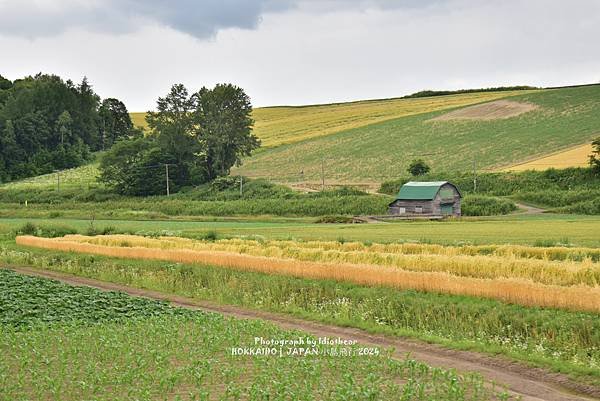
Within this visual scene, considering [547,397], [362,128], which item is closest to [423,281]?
[547,397]

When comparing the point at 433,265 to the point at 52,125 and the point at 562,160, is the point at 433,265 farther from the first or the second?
the point at 52,125

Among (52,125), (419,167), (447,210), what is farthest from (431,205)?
(52,125)

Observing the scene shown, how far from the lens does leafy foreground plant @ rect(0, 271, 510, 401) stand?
13039mm

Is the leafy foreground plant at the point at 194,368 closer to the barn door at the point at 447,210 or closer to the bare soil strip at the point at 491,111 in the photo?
the barn door at the point at 447,210

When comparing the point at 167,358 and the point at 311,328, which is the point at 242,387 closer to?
the point at 167,358

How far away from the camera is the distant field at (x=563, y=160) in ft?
271

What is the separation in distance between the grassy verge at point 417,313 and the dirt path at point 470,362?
35 centimetres

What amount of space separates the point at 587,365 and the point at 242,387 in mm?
7517

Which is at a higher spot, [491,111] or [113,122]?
[113,122]

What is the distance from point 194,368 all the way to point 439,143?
97731 mm

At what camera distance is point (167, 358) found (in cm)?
1588

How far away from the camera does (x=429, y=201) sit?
73312mm

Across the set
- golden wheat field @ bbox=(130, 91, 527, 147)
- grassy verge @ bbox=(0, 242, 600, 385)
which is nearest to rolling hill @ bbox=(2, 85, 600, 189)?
golden wheat field @ bbox=(130, 91, 527, 147)

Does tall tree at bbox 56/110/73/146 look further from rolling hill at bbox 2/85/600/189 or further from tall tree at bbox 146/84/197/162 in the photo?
tall tree at bbox 146/84/197/162
